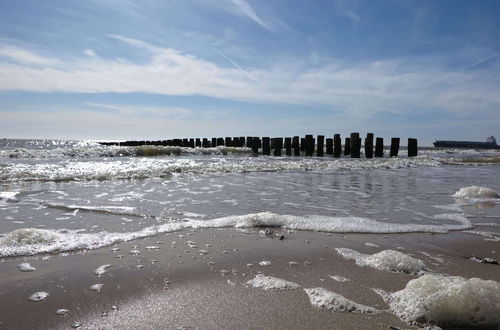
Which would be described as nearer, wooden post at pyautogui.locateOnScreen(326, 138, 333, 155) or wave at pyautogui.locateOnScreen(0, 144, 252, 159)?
wave at pyautogui.locateOnScreen(0, 144, 252, 159)

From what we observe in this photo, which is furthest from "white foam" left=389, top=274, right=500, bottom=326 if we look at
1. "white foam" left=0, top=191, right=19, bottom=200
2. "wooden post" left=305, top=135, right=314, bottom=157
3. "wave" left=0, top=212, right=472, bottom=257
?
"wooden post" left=305, top=135, right=314, bottom=157

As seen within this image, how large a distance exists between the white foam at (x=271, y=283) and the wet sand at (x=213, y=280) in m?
0.06

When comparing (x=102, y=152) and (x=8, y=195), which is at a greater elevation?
(x=102, y=152)

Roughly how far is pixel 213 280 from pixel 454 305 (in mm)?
1513

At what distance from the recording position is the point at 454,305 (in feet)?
6.52

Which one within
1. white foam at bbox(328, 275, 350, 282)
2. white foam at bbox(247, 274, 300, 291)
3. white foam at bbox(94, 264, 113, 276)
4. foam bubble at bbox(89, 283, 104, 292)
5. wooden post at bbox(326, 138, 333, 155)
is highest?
wooden post at bbox(326, 138, 333, 155)

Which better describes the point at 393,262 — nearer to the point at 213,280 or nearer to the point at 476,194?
the point at 213,280

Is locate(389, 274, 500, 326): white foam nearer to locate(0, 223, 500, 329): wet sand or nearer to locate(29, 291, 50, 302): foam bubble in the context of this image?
locate(0, 223, 500, 329): wet sand

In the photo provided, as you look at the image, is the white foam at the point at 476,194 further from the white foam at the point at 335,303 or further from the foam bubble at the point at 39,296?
the foam bubble at the point at 39,296

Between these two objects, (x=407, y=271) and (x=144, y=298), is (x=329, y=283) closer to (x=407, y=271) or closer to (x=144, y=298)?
(x=407, y=271)

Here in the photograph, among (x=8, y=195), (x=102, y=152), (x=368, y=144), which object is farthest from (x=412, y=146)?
(x=8, y=195)

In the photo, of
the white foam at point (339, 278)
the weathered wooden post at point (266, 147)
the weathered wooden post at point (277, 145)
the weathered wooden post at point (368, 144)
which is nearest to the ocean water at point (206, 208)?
the white foam at point (339, 278)

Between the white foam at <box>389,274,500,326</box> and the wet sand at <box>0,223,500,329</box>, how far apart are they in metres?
0.12

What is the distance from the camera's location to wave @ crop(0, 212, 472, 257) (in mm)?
3350
